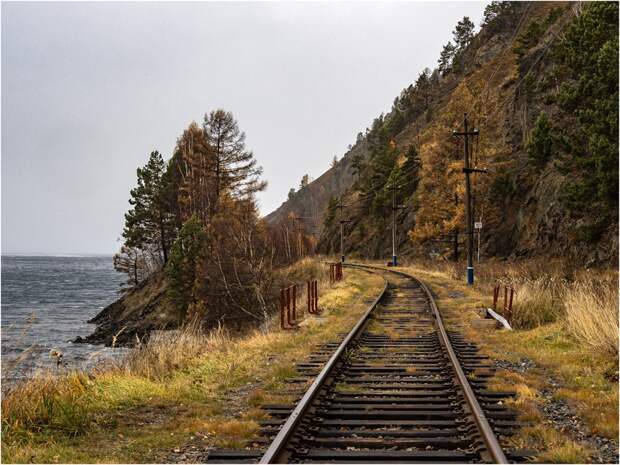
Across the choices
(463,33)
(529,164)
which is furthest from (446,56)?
(529,164)

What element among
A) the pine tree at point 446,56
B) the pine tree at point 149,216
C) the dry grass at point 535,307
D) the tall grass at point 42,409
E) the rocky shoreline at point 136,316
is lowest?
the rocky shoreline at point 136,316

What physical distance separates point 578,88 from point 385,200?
46152 millimetres

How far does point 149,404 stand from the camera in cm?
696

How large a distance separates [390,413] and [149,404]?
9.89 feet

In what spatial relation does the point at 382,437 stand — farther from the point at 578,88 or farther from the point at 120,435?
the point at 578,88

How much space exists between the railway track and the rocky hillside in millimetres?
16199

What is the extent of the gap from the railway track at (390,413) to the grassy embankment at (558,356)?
1.14 feet

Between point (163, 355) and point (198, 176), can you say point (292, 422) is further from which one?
point (198, 176)

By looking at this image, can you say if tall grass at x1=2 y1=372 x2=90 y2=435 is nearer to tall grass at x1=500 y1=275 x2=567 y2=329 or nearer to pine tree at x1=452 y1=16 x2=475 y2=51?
tall grass at x1=500 y1=275 x2=567 y2=329

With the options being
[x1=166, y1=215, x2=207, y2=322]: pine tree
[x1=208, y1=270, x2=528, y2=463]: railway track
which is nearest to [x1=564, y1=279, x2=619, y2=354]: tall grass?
[x1=208, y1=270, x2=528, y2=463]: railway track

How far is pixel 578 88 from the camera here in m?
24.9

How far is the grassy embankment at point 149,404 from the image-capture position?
209 inches

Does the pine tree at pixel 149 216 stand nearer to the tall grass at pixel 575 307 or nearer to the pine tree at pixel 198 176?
the pine tree at pixel 198 176

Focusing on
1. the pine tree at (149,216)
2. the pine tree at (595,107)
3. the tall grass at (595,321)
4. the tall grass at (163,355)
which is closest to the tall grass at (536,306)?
the tall grass at (595,321)
